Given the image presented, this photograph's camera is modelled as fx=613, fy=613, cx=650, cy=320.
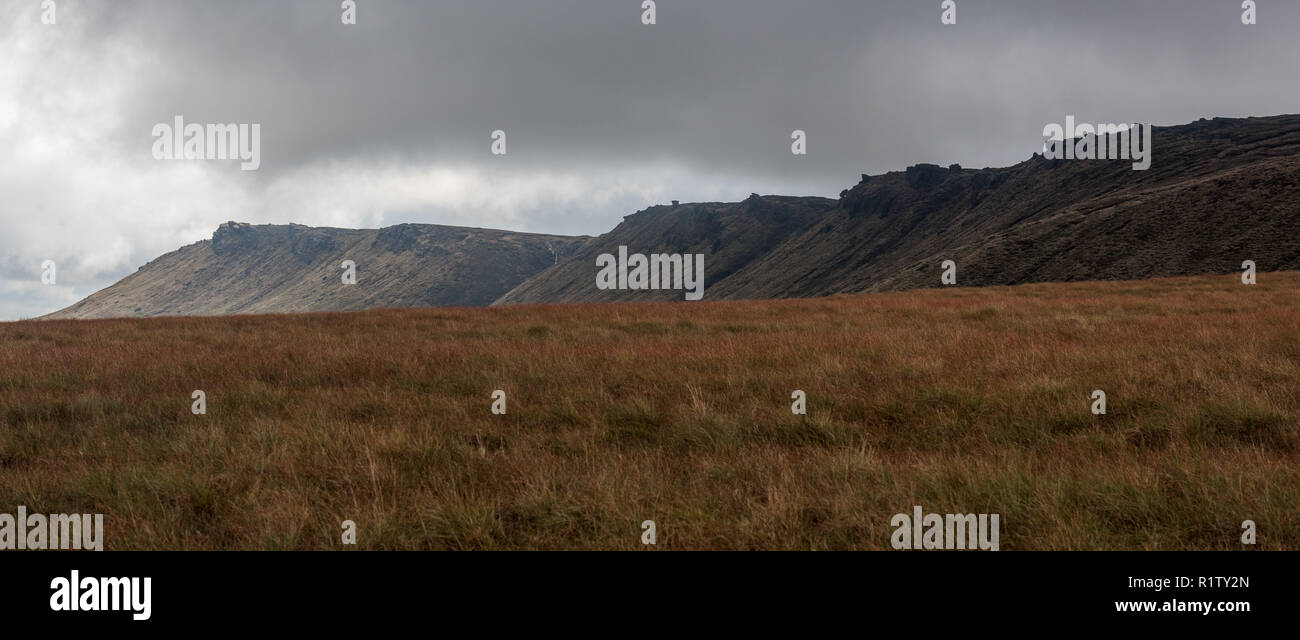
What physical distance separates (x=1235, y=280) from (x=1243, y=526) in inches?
1141

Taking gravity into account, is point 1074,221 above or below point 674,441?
above

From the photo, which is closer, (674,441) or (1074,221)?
(674,441)

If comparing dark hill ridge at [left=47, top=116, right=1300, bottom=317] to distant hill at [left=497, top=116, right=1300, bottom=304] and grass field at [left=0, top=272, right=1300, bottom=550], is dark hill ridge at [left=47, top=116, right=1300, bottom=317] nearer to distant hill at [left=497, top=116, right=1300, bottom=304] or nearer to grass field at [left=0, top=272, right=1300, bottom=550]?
distant hill at [left=497, top=116, right=1300, bottom=304]

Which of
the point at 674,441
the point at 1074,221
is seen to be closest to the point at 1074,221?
the point at 1074,221

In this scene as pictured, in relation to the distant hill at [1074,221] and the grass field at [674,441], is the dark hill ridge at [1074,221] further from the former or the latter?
the grass field at [674,441]

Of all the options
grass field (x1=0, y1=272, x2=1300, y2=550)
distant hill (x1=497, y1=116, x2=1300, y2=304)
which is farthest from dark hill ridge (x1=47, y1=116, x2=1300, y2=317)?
grass field (x1=0, y1=272, x2=1300, y2=550)

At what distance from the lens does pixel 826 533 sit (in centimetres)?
361

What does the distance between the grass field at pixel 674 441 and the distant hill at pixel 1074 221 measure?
7825cm

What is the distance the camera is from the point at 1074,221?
3452 inches

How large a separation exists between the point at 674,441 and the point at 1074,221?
338 ft

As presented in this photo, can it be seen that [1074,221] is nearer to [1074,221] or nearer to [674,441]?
[1074,221]

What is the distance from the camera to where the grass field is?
145 inches

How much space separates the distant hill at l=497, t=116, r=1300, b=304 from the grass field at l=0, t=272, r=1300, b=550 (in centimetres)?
7825
